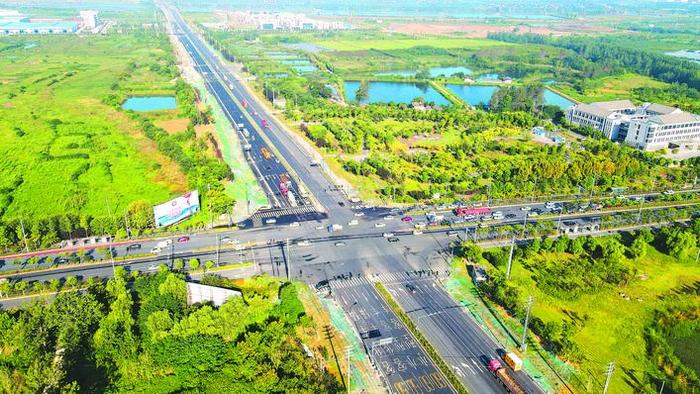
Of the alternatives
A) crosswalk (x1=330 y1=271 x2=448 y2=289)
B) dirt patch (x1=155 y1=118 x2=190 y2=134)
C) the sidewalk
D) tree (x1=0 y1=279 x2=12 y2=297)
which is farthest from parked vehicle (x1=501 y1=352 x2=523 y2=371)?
dirt patch (x1=155 y1=118 x2=190 y2=134)

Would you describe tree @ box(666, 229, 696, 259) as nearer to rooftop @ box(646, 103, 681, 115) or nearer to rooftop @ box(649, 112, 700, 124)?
rooftop @ box(649, 112, 700, 124)

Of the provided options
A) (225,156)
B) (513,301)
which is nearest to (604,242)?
(513,301)

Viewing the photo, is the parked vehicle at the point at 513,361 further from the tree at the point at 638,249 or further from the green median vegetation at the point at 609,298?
the tree at the point at 638,249

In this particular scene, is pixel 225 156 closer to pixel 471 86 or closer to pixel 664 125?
pixel 664 125

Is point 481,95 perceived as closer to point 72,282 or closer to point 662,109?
point 662,109

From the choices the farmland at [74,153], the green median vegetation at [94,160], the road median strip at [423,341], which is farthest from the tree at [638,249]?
the farmland at [74,153]

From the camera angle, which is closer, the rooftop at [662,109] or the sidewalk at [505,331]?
the sidewalk at [505,331]

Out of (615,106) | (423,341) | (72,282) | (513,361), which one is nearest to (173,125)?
(72,282)
